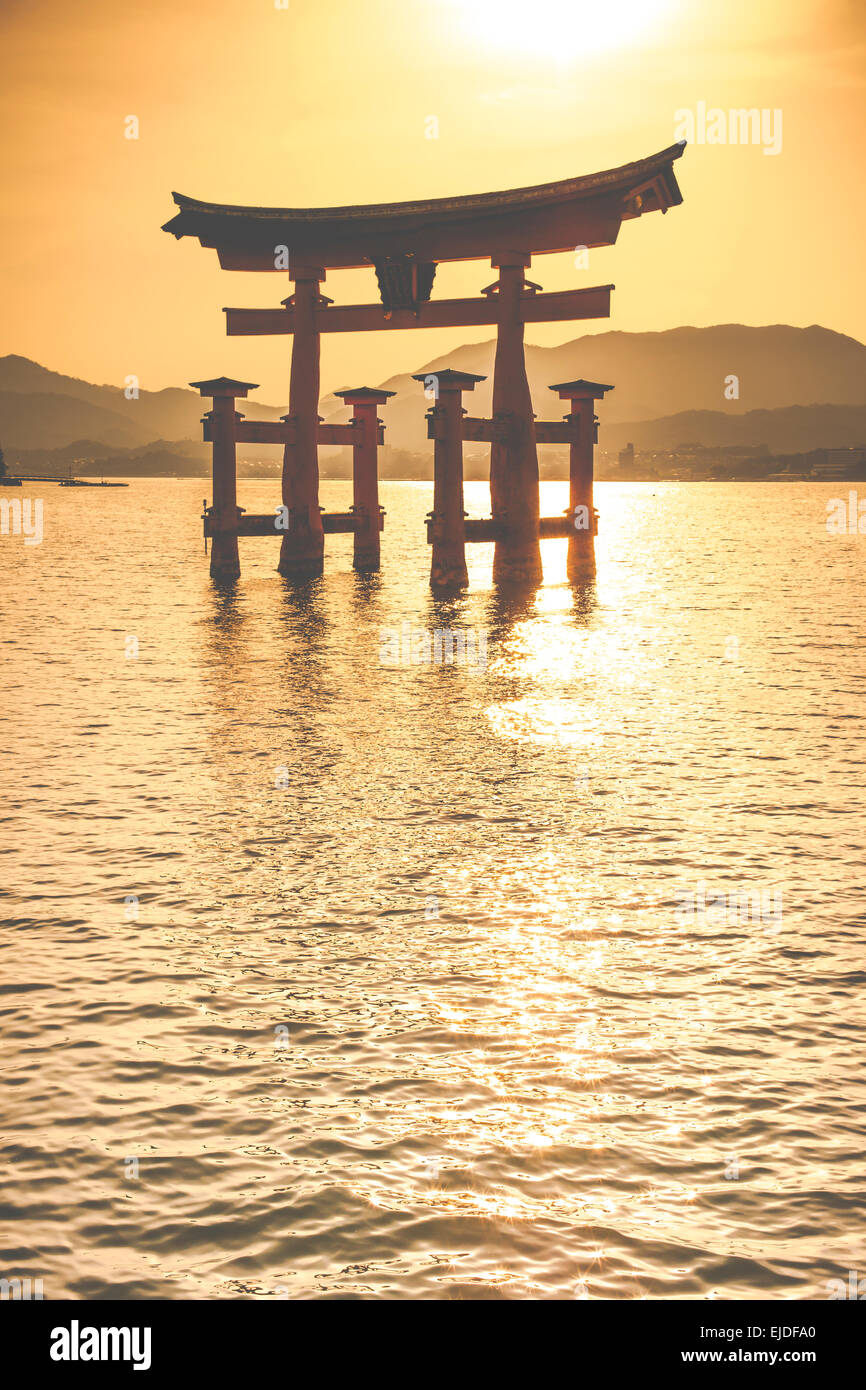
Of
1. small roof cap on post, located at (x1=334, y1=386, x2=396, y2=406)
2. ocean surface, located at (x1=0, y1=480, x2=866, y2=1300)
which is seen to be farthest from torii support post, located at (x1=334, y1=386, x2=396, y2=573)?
ocean surface, located at (x1=0, y1=480, x2=866, y2=1300)

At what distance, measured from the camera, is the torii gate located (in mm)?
21719

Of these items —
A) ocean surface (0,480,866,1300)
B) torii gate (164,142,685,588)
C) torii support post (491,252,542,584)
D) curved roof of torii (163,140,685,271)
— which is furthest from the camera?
torii support post (491,252,542,584)

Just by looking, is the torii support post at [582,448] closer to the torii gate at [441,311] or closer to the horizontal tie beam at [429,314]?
the torii gate at [441,311]

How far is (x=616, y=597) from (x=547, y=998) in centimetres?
2268

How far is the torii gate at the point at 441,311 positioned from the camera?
21.7 meters

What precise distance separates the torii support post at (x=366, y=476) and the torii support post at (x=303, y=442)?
2.09 meters

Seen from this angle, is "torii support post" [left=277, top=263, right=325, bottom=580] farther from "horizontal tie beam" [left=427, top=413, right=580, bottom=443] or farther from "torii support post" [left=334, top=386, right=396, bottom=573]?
"horizontal tie beam" [left=427, top=413, right=580, bottom=443]

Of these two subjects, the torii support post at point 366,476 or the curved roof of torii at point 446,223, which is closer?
the curved roof of torii at point 446,223

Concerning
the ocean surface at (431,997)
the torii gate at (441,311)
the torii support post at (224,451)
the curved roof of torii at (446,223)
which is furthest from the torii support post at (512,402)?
the ocean surface at (431,997)

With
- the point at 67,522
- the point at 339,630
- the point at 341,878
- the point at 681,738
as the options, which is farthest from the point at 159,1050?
the point at 67,522

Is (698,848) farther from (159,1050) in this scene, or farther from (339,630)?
(339,630)

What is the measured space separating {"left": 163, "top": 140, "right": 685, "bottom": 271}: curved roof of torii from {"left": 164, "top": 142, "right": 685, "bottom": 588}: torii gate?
0.9 inches

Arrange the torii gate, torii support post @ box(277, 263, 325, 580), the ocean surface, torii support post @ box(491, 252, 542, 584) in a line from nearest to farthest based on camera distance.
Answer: the ocean surface
the torii gate
torii support post @ box(491, 252, 542, 584)
torii support post @ box(277, 263, 325, 580)
